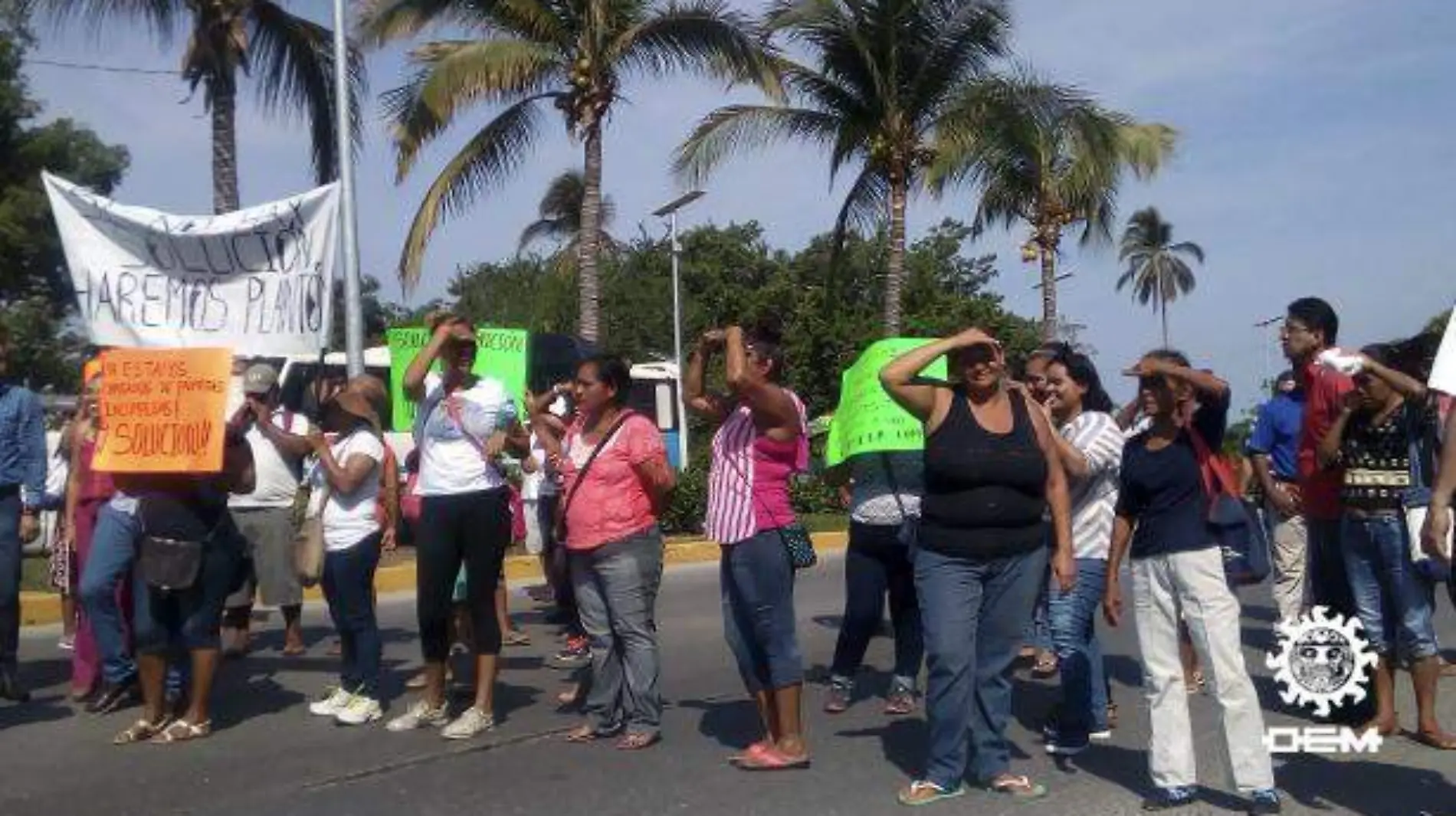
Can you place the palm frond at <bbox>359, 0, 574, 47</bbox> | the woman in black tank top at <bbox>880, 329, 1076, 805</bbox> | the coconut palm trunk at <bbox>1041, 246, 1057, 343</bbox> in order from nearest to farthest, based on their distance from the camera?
the woman in black tank top at <bbox>880, 329, 1076, 805</bbox>, the palm frond at <bbox>359, 0, 574, 47</bbox>, the coconut palm trunk at <bbox>1041, 246, 1057, 343</bbox>

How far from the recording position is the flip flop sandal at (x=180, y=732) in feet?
23.2

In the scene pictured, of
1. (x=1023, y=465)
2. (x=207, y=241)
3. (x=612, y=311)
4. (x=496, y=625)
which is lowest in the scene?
(x=496, y=625)

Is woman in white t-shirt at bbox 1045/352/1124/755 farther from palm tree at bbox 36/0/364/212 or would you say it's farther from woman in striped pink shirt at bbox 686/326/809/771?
palm tree at bbox 36/0/364/212

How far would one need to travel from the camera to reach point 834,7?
19.0 m

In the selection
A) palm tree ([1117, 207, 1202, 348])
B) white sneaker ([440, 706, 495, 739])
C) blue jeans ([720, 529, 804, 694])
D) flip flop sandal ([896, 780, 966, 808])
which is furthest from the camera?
palm tree ([1117, 207, 1202, 348])

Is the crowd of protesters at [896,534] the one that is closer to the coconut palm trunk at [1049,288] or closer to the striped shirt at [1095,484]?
the striped shirt at [1095,484]

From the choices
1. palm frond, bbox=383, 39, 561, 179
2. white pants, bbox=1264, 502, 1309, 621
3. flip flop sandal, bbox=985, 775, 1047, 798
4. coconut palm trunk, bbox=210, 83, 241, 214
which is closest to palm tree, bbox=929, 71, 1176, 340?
palm frond, bbox=383, 39, 561, 179

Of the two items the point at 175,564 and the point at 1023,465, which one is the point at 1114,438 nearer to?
the point at 1023,465

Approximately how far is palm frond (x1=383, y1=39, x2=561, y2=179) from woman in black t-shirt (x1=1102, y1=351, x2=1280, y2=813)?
12342mm

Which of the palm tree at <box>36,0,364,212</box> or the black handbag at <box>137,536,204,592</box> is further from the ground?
the palm tree at <box>36,0,364,212</box>

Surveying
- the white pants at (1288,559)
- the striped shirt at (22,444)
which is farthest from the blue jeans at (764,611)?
the striped shirt at (22,444)

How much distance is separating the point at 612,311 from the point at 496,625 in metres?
30.5

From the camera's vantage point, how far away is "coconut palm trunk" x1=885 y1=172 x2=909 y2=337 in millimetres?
20031

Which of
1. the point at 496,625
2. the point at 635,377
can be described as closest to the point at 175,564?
the point at 496,625
